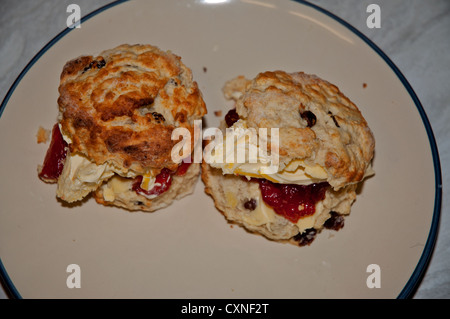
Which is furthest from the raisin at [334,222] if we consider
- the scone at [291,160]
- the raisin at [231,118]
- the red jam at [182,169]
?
the red jam at [182,169]

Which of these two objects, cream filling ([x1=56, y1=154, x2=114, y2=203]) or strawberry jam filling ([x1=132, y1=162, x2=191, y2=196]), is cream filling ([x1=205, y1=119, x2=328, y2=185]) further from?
cream filling ([x1=56, y1=154, x2=114, y2=203])

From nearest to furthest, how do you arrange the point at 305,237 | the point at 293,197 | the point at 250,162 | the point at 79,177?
the point at 250,162 → the point at 79,177 → the point at 293,197 → the point at 305,237

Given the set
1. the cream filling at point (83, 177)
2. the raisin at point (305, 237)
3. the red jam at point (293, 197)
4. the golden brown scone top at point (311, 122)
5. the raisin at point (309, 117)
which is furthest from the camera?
the raisin at point (305, 237)

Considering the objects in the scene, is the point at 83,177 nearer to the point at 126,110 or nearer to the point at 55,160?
the point at 55,160

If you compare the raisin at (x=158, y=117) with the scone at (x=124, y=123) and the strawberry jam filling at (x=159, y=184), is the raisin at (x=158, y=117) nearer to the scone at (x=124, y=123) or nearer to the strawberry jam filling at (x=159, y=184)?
the scone at (x=124, y=123)

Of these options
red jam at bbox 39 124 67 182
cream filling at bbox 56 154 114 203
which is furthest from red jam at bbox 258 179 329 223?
red jam at bbox 39 124 67 182

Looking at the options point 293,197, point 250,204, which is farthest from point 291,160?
point 250,204
